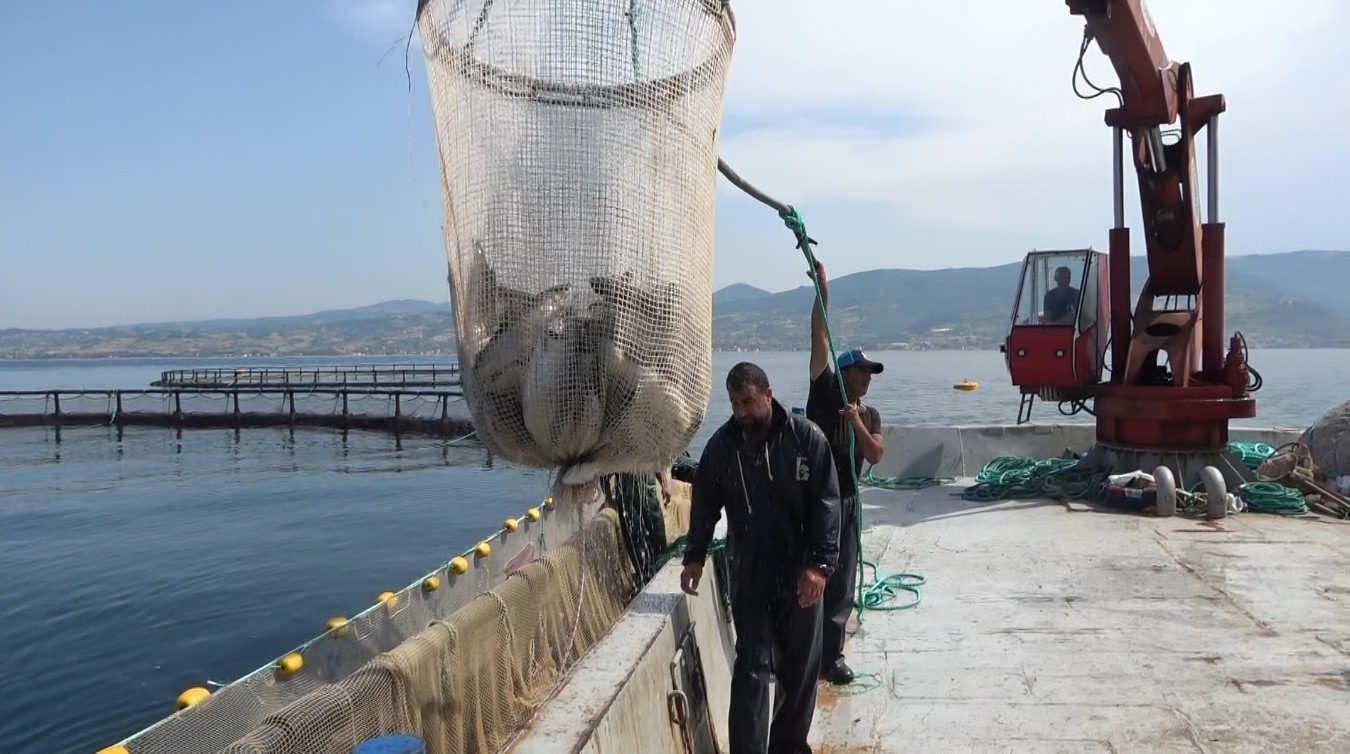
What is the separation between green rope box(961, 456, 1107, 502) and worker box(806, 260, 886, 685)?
508 cm

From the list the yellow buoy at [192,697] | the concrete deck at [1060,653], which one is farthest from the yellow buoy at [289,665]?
the concrete deck at [1060,653]

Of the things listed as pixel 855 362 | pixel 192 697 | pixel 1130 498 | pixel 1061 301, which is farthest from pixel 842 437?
pixel 1061 301

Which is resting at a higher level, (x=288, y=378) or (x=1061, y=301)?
(x=1061, y=301)

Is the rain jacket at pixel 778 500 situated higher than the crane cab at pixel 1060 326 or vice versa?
the crane cab at pixel 1060 326

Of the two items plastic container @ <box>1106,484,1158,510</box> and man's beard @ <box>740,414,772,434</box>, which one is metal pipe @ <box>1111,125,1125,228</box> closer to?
plastic container @ <box>1106,484,1158,510</box>

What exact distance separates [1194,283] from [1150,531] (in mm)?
3122

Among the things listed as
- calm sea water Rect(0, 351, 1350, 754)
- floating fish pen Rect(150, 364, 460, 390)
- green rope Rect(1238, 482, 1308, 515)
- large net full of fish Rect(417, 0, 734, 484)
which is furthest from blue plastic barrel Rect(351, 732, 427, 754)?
floating fish pen Rect(150, 364, 460, 390)

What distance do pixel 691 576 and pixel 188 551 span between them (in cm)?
1656

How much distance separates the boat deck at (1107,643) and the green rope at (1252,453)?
5.94 feet

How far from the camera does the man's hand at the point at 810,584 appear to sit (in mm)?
3463

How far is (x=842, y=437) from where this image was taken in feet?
16.0

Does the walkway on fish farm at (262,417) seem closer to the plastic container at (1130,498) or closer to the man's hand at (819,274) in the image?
the plastic container at (1130,498)

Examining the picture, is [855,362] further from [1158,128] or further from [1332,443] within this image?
[1332,443]

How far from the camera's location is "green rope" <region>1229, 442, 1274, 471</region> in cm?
988
